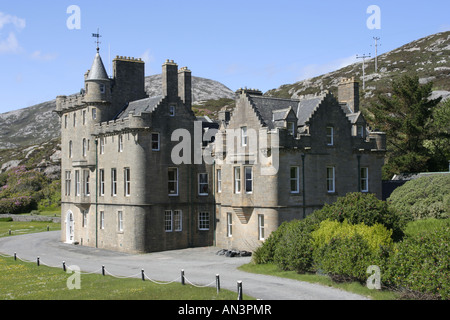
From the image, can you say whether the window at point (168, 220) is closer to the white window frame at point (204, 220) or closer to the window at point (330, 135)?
the white window frame at point (204, 220)

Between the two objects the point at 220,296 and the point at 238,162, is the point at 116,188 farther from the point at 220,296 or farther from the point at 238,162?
the point at 220,296

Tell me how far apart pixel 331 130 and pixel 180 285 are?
65.8 ft

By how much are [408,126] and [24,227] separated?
48.7 m

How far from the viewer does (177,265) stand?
3491 cm

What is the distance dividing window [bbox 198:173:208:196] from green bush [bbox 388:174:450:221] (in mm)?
15763

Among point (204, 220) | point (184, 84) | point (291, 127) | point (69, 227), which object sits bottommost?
point (69, 227)

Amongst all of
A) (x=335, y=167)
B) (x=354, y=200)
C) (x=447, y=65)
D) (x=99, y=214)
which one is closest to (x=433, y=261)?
(x=354, y=200)

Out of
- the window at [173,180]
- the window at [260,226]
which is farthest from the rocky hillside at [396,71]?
the window at [260,226]

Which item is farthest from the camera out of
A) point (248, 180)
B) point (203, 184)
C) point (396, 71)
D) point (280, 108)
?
point (396, 71)

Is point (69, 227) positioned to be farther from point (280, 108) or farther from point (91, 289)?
point (91, 289)

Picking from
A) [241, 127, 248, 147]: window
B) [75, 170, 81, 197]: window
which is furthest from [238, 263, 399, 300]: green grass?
[75, 170, 81, 197]: window

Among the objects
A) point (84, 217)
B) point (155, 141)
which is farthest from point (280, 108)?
point (84, 217)

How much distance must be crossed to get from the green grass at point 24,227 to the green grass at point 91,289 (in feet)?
100

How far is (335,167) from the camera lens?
134ft
